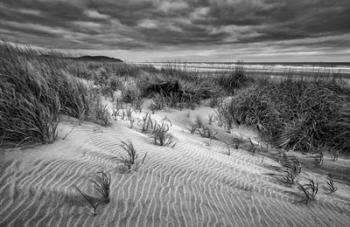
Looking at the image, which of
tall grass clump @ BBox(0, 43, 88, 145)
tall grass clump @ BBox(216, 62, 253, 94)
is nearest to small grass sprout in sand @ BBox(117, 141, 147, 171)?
tall grass clump @ BBox(0, 43, 88, 145)

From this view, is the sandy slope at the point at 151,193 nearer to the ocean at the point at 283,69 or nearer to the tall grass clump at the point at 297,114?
the tall grass clump at the point at 297,114

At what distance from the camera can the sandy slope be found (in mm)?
1694

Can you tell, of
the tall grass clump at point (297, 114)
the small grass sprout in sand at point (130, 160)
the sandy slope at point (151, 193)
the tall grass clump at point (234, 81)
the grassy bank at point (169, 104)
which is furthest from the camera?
the tall grass clump at point (234, 81)

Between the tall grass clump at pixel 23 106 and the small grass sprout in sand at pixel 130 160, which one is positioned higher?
the tall grass clump at pixel 23 106

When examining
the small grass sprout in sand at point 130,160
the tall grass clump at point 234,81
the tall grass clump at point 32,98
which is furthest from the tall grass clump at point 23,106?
the tall grass clump at point 234,81

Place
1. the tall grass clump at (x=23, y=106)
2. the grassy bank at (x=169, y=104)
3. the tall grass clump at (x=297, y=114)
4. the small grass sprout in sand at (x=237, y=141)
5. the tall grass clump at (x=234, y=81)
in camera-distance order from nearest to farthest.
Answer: the tall grass clump at (x=23, y=106), the grassy bank at (x=169, y=104), the small grass sprout in sand at (x=237, y=141), the tall grass clump at (x=297, y=114), the tall grass clump at (x=234, y=81)

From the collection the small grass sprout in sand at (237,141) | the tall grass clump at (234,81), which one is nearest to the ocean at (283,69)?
the tall grass clump at (234,81)

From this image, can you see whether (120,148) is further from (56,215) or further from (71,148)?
(56,215)

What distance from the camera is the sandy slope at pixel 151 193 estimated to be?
5.56 ft

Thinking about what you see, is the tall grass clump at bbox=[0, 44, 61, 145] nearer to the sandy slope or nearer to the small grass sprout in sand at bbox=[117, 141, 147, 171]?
the sandy slope

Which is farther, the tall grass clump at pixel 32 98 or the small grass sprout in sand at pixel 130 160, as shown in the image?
the tall grass clump at pixel 32 98

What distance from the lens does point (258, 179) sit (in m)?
2.64

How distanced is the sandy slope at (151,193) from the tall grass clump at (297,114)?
1442 mm

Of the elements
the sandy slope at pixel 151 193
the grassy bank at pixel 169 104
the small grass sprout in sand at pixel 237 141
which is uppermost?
the grassy bank at pixel 169 104
